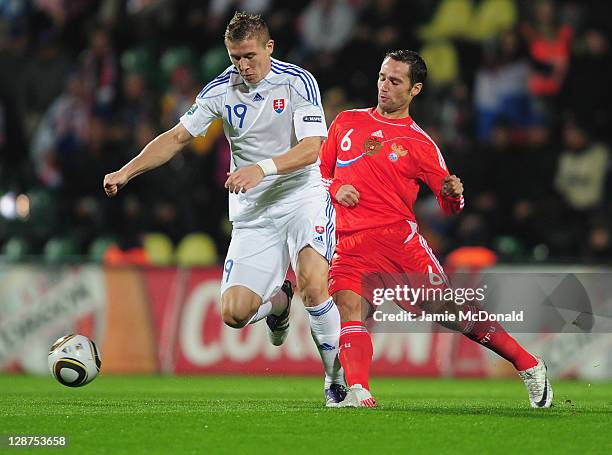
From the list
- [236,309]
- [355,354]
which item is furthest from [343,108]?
[355,354]

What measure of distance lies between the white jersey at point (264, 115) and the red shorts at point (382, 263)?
52 cm

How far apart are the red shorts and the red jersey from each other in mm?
83

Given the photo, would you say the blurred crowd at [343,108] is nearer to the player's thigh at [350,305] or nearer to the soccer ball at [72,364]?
the player's thigh at [350,305]

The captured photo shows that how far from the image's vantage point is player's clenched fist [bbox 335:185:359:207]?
822cm

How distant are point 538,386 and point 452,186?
4.93 ft

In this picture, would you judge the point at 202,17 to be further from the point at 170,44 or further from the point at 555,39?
the point at 555,39

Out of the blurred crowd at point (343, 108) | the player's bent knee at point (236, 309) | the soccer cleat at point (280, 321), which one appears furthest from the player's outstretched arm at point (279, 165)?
the blurred crowd at point (343, 108)

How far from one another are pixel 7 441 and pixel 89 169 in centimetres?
979

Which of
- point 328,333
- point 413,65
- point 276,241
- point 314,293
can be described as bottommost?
point 328,333

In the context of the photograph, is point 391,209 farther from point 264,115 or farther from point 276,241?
point 264,115

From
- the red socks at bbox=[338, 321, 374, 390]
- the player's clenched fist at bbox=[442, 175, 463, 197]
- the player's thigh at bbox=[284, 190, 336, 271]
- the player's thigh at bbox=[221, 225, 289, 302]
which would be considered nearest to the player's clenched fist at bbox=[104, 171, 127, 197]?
the player's thigh at bbox=[221, 225, 289, 302]

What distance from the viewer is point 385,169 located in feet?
27.7

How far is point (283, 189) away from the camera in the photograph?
336 inches

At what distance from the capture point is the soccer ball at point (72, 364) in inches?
331
